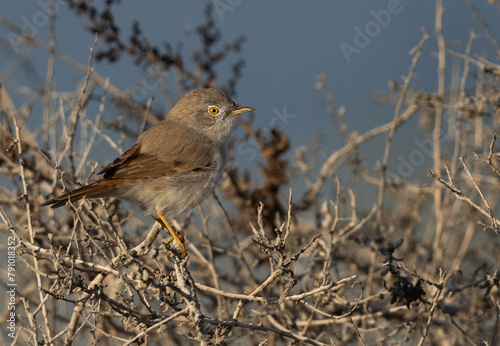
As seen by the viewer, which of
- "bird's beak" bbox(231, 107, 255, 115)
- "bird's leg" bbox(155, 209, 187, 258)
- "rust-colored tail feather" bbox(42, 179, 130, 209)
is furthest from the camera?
"bird's beak" bbox(231, 107, 255, 115)

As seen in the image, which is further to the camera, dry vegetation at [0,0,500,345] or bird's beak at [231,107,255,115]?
bird's beak at [231,107,255,115]

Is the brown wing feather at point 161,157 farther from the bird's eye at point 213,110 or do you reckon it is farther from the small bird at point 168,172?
the bird's eye at point 213,110

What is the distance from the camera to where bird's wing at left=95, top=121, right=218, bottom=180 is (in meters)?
4.31

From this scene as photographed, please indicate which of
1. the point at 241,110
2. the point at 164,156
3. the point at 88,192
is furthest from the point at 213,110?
the point at 88,192

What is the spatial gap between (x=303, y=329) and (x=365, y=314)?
59cm

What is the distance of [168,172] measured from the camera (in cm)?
451

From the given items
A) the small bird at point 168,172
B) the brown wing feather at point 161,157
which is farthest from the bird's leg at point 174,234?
the brown wing feather at point 161,157

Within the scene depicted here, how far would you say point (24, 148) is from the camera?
4.94 meters

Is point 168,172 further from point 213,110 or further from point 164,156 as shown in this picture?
point 213,110

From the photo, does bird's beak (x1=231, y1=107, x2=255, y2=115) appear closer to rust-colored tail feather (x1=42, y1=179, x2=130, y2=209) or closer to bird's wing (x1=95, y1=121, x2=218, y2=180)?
bird's wing (x1=95, y1=121, x2=218, y2=180)

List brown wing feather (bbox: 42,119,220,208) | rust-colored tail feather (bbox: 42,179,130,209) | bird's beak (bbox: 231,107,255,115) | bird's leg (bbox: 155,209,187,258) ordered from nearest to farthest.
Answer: rust-colored tail feather (bbox: 42,179,130,209) < bird's leg (bbox: 155,209,187,258) < brown wing feather (bbox: 42,119,220,208) < bird's beak (bbox: 231,107,255,115)

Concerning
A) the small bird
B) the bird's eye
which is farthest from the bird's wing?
the bird's eye

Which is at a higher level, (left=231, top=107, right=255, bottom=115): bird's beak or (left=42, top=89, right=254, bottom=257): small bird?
(left=231, top=107, right=255, bottom=115): bird's beak

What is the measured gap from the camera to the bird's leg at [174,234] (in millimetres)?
4050
